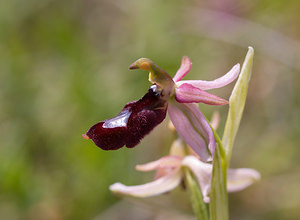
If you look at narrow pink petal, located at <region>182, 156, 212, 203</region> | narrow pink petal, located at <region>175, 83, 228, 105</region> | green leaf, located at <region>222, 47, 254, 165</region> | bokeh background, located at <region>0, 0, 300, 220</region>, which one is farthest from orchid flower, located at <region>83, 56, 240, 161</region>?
bokeh background, located at <region>0, 0, 300, 220</region>

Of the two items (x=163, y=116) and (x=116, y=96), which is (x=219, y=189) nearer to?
(x=163, y=116)

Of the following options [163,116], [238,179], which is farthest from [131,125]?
[238,179]

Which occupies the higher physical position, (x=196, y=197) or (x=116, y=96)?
(x=116, y=96)

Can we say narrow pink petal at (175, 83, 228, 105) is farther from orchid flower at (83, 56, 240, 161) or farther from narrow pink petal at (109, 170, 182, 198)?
narrow pink petal at (109, 170, 182, 198)

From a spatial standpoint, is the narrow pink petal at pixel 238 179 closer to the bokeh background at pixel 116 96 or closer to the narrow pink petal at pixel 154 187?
the narrow pink petal at pixel 154 187

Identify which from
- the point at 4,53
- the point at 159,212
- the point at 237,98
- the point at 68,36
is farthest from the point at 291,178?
the point at 4,53

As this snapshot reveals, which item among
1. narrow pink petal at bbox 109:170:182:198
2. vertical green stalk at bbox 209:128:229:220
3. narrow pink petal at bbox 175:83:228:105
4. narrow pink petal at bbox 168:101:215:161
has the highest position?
narrow pink petal at bbox 175:83:228:105
